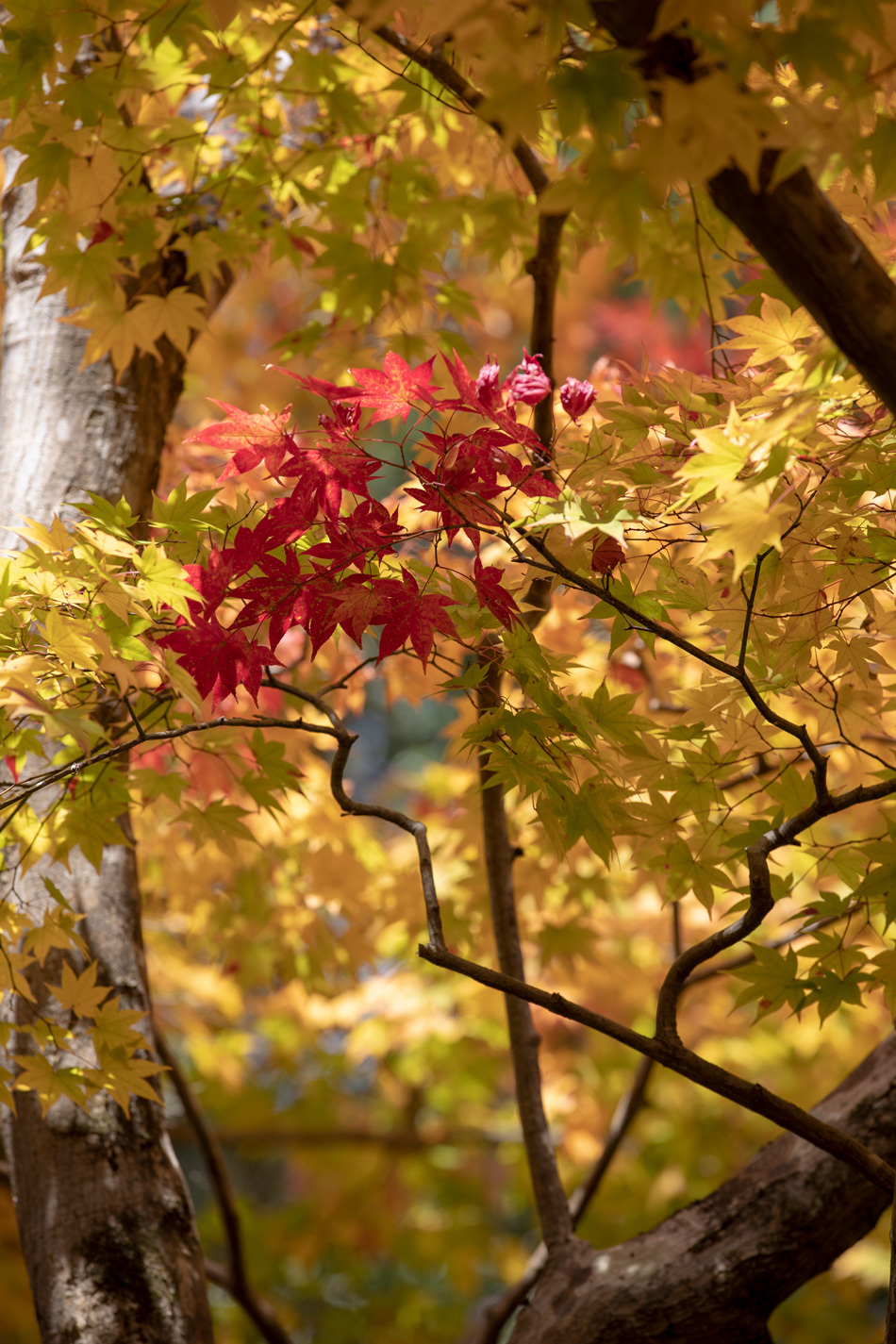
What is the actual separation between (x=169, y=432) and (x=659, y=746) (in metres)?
1.27

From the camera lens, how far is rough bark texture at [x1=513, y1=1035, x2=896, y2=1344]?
1.35m

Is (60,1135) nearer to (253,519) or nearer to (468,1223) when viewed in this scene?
(253,519)

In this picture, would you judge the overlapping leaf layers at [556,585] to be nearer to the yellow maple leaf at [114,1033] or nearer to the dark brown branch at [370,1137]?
the yellow maple leaf at [114,1033]

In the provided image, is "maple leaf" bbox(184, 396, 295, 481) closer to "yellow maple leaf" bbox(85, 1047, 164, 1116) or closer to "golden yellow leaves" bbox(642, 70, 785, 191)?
"golden yellow leaves" bbox(642, 70, 785, 191)

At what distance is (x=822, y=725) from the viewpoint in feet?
4.53

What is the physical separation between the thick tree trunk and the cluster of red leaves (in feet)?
0.87

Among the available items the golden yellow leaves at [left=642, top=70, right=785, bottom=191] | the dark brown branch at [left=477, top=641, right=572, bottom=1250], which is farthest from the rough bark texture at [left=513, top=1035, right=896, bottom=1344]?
the golden yellow leaves at [left=642, top=70, right=785, bottom=191]

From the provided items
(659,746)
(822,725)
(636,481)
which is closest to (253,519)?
(636,481)

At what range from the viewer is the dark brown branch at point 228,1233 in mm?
1898

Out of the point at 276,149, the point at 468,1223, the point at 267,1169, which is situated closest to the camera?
the point at 276,149

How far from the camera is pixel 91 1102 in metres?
1.40

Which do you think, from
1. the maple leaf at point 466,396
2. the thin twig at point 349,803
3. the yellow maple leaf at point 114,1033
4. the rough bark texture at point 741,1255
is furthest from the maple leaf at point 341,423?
the rough bark texture at point 741,1255

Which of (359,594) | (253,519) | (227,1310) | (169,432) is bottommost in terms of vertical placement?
(359,594)

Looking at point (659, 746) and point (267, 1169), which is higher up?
point (267, 1169)
